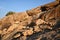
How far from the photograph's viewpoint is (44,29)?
21953 millimetres

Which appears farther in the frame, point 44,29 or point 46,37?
point 44,29

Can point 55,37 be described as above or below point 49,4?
below

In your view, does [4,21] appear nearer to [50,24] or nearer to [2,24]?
[2,24]

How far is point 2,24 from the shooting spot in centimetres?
3597

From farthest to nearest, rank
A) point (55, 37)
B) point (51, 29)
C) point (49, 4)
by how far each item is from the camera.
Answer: point (49, 4)
point (51, 29)
point (55, 37)

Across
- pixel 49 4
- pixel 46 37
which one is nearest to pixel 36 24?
pixel 46 37

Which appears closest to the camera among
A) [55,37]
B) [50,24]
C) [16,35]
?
[55,37]

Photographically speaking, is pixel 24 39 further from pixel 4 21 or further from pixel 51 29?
pixel 4 21

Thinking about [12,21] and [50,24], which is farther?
[12,21]

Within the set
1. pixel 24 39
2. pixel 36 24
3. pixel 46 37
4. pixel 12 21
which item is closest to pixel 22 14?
pixel 12 21

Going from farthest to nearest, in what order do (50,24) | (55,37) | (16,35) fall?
1. (16,35)
2. (50,24)
3. (55,37)

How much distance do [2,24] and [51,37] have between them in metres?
19.1

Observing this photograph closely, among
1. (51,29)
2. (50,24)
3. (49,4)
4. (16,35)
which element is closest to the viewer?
(51,29)

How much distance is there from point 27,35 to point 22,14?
11.7 m
